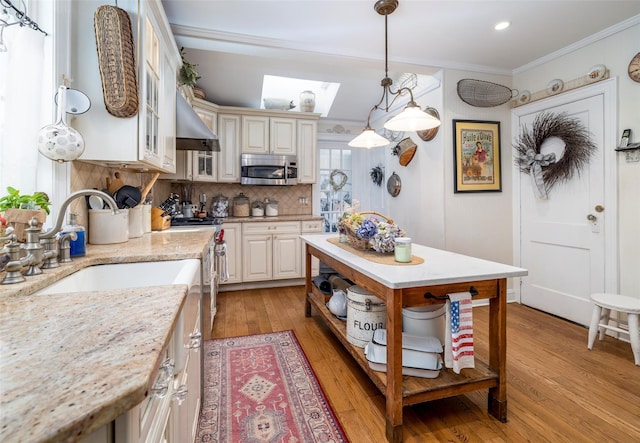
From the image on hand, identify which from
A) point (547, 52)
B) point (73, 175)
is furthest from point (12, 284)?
point (547, 52)

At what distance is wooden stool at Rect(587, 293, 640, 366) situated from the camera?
2.13 m

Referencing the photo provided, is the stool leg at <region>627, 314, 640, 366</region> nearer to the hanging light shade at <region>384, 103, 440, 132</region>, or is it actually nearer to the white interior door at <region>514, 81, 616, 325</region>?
the white interior door at <region>514, 81, 616, 325</region>

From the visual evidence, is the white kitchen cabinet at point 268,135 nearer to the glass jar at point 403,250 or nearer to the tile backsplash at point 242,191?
the tile backsplash at point 242,191

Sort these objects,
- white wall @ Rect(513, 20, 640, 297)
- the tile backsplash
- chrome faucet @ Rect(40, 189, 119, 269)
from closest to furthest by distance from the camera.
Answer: chrome faucet @ Rect(40, 189, 119, 269), white wall @ Rect(513, 20, 640, 297), the tile backsplash

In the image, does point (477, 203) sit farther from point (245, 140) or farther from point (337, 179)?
point (245, 140)

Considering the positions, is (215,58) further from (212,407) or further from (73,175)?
(212,407)

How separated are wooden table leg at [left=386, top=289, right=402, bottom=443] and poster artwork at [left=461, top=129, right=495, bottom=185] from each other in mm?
2331

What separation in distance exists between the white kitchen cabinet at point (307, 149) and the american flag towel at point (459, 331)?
3.16 m

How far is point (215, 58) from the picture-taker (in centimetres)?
342

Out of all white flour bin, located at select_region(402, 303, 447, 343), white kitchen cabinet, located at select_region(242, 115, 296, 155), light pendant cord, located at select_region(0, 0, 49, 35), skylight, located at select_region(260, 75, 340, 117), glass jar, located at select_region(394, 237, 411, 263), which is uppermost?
skylight, located at select_region(260, 75, 340, 117)

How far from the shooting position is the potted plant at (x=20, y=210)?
114 cm

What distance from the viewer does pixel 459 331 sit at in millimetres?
1466

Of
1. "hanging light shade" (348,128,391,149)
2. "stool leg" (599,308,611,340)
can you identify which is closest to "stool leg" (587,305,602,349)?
"stool leg" (599,308,611,340)

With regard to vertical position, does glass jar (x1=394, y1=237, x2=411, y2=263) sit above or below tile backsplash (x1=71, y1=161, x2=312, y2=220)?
below
